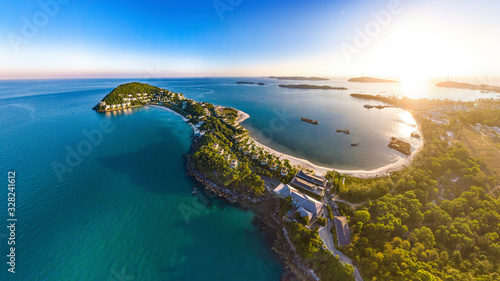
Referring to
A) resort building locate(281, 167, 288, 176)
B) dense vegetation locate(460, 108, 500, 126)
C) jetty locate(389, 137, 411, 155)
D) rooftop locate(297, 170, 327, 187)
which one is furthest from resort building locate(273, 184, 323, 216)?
dense vegetation locate(460, 108, 500, 126)

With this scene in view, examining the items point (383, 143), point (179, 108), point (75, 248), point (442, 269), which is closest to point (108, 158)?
point (75, 248)

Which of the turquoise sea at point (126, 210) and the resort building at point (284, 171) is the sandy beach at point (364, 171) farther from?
the resort building at point (284, 171)

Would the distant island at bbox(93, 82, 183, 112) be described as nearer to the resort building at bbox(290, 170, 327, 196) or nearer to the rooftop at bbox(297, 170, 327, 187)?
the resort building at bbox(290, 170, 327, 196)

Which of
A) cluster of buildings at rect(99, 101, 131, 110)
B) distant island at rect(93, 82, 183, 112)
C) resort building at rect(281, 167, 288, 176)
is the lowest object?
resort building at rect(281, 167, 288, 176)

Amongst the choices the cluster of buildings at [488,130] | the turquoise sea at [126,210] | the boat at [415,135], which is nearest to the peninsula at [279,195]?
the turquoise sea at [126,210]

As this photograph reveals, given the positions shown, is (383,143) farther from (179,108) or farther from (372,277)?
(179,108)

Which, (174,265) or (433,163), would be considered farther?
(433,163)
